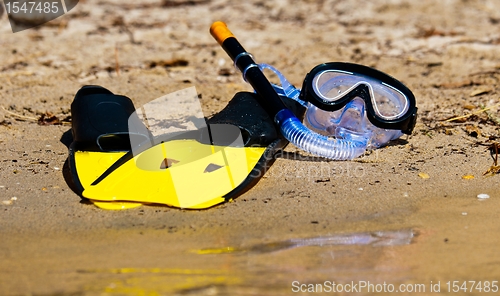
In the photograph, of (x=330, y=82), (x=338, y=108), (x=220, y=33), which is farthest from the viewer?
(x=220, y=33)

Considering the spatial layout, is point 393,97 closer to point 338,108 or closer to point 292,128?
point 338,108

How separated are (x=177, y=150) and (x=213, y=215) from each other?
20.9 inches

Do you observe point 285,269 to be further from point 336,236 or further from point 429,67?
point 429,67

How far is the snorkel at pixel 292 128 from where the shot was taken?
2.83 m

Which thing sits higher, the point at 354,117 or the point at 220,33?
the point at 220,33

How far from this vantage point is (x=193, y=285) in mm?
1960

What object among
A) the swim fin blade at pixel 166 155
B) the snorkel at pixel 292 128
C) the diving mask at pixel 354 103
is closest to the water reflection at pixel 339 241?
the swim fin blade at pixel 166 155

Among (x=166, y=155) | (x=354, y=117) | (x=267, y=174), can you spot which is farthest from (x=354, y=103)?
(x=166, y=155)

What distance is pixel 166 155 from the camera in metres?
2.86

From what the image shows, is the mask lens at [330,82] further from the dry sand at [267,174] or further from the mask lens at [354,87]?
the dry sand at [267,174]

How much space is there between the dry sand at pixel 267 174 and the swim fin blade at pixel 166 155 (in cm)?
8

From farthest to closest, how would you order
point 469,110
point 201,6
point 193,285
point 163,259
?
point 201,6
point 469,110
point 163,259
point 193,285

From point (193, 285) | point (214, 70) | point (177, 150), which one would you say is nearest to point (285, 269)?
Result: point (193, 285)

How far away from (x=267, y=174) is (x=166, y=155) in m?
0.47
